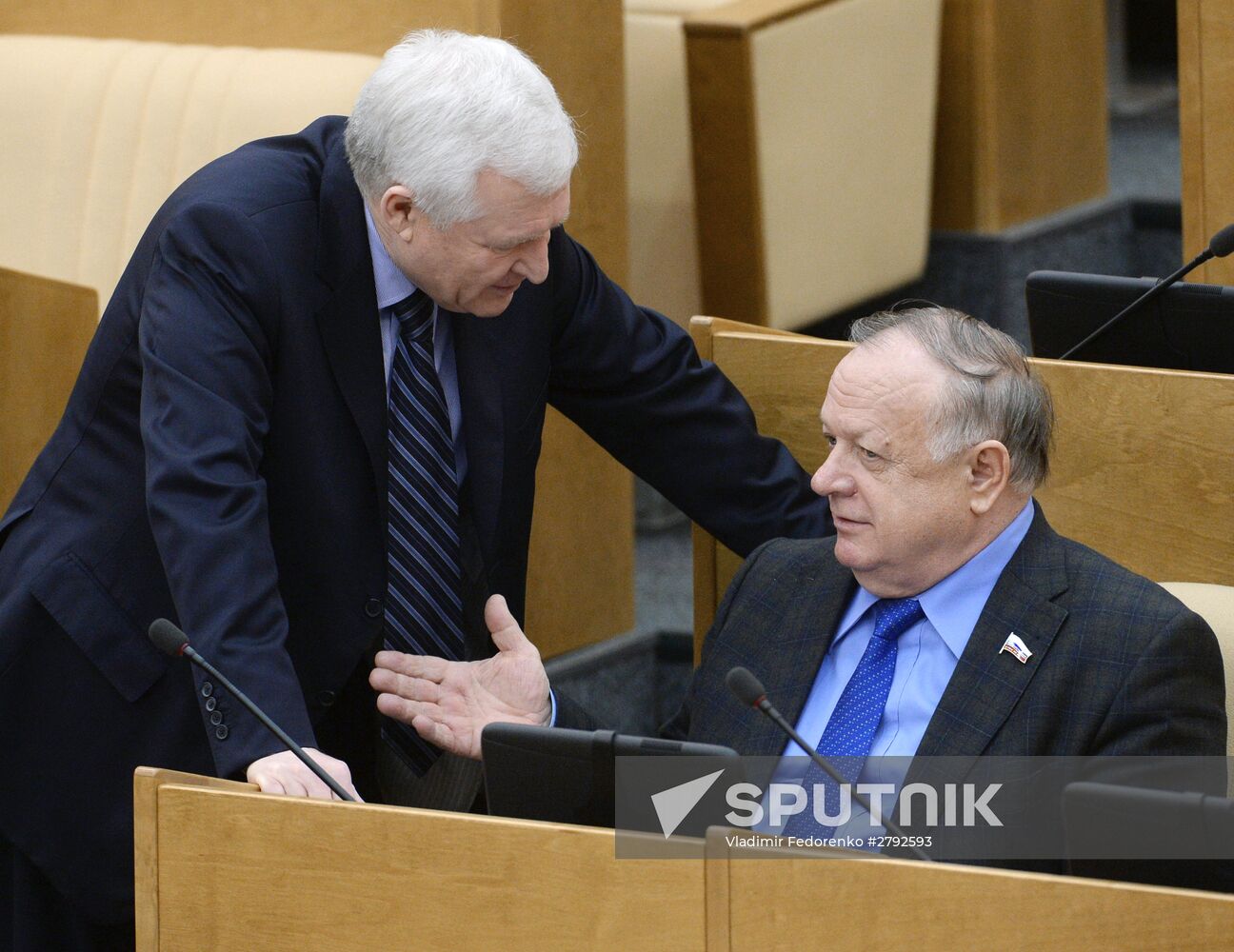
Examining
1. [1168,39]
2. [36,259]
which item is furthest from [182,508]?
[1168,39]

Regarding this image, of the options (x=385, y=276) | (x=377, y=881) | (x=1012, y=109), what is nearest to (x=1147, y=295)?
(x=385, y=276)

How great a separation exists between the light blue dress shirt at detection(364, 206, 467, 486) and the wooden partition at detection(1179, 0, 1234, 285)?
48.4 inches

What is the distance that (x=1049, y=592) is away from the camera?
1.87 m

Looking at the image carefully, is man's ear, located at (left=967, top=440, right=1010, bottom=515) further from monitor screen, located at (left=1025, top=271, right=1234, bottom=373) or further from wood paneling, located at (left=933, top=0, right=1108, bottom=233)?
wood paneling, located at (left=933, top=0, right=1108, bottom=233)

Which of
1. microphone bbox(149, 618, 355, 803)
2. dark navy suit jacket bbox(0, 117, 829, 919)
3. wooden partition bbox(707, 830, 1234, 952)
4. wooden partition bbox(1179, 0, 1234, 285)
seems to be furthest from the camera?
wooden partition bbox(1179, 0, 1234, 285)

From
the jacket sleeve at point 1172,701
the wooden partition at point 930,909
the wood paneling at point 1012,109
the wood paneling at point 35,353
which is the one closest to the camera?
the wooden partition at point 930,909

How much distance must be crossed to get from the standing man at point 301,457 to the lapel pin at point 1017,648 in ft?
1.63

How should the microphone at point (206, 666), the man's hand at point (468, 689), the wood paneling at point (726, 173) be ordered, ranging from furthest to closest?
1. the wood paneling at point (726, 173)
2. the man's hand at point (468, 689)
3. the microphone at point (206, 666)

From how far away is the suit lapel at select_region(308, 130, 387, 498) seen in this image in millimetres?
2023

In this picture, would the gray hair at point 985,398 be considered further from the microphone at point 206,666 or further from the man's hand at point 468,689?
the microphone at point 206,666

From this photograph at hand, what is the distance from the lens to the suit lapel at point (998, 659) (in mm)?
1824

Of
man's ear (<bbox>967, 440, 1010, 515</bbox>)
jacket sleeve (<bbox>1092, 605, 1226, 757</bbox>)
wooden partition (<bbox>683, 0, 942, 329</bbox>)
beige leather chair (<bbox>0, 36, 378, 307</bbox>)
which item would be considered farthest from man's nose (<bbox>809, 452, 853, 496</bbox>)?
wooden partition (<bbox>683, 0, 942, 329</bbox>)

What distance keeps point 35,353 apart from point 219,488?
1.36 m

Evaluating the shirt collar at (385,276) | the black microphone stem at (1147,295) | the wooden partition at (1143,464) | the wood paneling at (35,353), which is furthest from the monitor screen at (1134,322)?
the wood paneling at (35,353)
